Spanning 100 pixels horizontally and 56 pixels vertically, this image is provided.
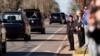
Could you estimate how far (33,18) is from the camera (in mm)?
37188

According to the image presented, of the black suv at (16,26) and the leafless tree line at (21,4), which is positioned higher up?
the black suv at (16,26)

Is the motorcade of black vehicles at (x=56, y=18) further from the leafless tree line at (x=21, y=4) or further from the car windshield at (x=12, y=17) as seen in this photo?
the car windshield at (x=12, y=17)

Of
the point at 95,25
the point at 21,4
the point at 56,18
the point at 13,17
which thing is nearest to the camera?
the point at 95,25

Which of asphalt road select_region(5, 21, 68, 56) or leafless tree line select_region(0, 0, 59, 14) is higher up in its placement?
asphalt road select_region(5, 21, 68, 56)

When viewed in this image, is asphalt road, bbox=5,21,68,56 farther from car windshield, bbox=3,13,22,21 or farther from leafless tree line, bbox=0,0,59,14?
leafless tree line, bbox=0,0,59,14

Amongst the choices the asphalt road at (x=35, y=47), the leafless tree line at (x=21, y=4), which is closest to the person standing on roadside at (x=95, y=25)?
the asphalt road at (x=35, y=47)

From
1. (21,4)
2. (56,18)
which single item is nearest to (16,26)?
(56,18)

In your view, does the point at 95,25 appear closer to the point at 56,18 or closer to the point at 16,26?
the point at 16,26

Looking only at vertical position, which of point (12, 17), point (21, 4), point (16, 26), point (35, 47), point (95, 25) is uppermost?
point (95, 25)

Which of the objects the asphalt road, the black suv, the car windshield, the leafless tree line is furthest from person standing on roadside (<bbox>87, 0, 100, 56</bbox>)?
the leafless tree line

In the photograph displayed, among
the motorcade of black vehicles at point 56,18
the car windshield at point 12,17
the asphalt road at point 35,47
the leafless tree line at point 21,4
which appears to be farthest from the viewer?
the leafless tree line at point 21,4

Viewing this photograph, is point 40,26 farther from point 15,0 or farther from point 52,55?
point 15,0

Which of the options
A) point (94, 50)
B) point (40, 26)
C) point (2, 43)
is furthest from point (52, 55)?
point (40, 26)

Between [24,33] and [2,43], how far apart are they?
363 inches
